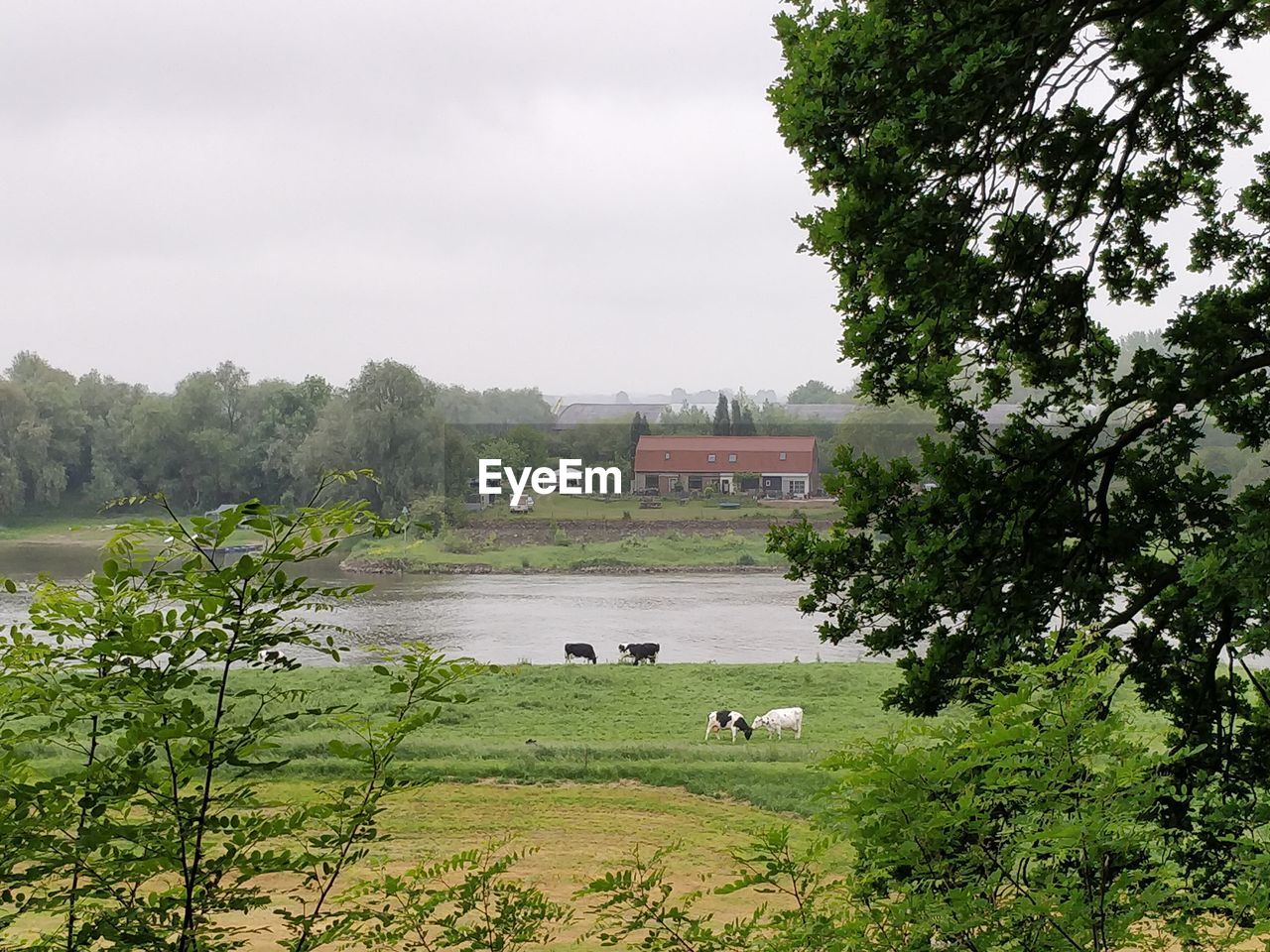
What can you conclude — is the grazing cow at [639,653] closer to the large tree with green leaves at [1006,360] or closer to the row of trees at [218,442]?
the large tree with green leaves at [1006,360]

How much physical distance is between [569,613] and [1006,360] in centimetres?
2202

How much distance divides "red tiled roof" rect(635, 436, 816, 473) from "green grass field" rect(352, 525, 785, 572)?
102 inches

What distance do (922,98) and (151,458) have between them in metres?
36.4

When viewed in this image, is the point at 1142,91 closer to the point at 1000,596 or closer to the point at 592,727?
the point at 1000,596

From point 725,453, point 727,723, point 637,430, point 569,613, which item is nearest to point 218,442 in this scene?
point 637,430

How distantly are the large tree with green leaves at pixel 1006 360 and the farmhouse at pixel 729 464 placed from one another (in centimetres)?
3174

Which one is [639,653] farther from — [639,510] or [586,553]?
[639,510]

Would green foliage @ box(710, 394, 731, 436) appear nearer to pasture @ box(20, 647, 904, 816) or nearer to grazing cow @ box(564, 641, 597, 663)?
grazing cow @ box(564, 641, 597, 663)

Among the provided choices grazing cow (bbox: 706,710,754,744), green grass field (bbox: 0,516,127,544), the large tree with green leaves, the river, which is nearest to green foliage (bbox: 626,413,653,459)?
the river

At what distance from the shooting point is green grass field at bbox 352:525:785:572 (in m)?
33.0

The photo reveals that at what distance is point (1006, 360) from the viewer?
3.94 m

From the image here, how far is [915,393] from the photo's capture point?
3.72 m

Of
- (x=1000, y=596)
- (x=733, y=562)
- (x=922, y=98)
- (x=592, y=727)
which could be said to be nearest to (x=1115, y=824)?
(x=1000, y=596)

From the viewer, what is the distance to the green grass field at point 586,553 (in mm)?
33000
